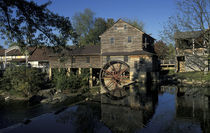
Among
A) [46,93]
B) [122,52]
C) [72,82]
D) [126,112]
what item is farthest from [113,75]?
[126,112]

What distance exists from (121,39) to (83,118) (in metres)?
17.3

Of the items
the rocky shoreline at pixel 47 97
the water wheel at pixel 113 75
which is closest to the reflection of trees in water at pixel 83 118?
the rocky shoreline at pixel 47 97

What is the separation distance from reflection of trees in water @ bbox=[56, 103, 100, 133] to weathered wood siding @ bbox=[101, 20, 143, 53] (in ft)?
48.3

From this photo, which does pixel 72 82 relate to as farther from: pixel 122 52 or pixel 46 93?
pixel 122 52

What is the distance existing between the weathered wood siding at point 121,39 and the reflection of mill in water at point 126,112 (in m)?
12.4

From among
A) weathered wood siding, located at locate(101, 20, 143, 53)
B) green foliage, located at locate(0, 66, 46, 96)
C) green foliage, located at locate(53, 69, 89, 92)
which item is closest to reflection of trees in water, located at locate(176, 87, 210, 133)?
weathered wood siding, located at locate(101, 20, 143, 53)

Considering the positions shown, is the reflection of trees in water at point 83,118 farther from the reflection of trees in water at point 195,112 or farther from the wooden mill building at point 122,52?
the wooden mill building at point 122,52

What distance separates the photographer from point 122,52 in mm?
24047

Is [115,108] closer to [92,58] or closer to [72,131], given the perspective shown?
[72,131]

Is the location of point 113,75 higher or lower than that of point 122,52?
lower

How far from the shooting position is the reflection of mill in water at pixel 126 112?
716 centimetres

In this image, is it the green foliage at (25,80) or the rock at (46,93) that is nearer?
the green foliage at (25,80)

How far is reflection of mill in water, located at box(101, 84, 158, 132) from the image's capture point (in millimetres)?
7156

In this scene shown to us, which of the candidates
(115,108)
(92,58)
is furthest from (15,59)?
(115,108)
